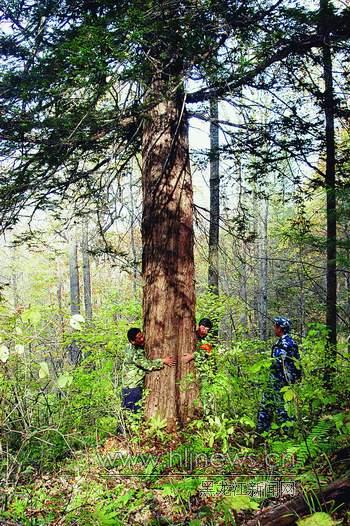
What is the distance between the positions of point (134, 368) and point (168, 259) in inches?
57.7

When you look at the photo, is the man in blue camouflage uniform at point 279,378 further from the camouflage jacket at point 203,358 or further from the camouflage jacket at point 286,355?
the camouflage jacket at point 203,358

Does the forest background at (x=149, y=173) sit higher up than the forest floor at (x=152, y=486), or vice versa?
the forest background at (x=149, y=173)

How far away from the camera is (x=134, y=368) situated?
16.6ft

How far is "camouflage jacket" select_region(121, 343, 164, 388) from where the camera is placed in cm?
486

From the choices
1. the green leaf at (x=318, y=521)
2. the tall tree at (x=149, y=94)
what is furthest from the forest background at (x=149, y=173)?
the green leaf at (x=318, y=521)

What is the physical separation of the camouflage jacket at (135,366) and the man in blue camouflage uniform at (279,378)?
1.31 meters

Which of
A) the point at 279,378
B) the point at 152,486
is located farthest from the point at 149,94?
the point at 152,486

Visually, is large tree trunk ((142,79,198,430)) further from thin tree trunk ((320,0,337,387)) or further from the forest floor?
thin tree trunk ((320,0,337,387))

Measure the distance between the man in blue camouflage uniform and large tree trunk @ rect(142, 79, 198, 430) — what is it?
2.84 ft

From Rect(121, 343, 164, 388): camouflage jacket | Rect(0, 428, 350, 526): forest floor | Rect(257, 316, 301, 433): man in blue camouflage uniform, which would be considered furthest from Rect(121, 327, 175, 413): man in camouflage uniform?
Rect(257, 316, 301, 433): man in blue camouflage uniform

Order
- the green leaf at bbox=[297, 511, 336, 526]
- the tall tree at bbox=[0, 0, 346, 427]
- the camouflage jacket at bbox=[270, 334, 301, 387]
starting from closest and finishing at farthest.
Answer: the green leaf at bbox=[297, 511, 336, 526]
the tall tree at bbox=[0, 0, 346, 427]
the camouflage jacket at bbox=[270, 334, 301, 387]

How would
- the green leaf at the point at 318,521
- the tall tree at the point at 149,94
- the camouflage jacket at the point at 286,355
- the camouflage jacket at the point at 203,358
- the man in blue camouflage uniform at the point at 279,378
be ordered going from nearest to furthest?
the green leaf at the point at 318,521, the tall tree at the point at 149,94, the man in blue camouflage uniform at the point at 279,378, the camouflage jacket at the point at 286,355, the camouflage jacket at the point at 203,358

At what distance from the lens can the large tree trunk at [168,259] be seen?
487 centimetres

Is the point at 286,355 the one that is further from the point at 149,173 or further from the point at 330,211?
the point at 149,173
